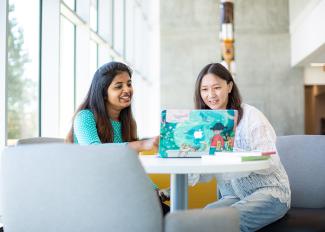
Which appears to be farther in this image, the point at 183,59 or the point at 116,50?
the point at 183,59

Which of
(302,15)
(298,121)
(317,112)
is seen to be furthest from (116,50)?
(317,112)

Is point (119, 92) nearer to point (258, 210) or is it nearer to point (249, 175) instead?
point (249, 175)

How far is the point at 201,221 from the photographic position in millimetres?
1256

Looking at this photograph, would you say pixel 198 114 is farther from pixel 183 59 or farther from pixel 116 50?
pixel 183 59

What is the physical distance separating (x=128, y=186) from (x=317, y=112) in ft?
38.3

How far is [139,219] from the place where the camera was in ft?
4.04

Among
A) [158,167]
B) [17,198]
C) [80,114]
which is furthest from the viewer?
[80,114]

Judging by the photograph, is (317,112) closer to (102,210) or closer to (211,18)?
(211,18)

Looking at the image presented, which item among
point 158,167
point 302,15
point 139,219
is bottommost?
point 139,219

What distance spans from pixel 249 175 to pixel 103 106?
82cm

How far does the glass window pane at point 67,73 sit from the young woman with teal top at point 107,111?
2576 millimetres

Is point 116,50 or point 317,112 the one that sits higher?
point 116,50

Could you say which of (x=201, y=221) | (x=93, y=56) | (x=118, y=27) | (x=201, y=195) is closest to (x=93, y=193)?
(x=201, y=221)

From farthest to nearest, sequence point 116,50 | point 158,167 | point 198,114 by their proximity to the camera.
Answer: point 116,50 < point 198,114 < point 158,167
